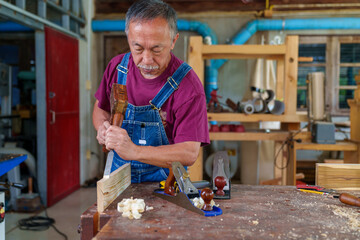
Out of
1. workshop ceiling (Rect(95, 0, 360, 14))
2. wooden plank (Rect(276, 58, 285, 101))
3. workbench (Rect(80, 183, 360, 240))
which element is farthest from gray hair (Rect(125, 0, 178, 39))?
workshop ceiling (Rect(95, 0, 360, 14))

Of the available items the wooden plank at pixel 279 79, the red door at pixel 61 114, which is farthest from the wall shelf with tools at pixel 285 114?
the red door at pixel 61 114

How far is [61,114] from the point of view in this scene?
4.50 m

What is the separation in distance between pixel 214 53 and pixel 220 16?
265cm

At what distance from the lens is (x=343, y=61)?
604cm

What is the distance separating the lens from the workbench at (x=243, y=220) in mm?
1041

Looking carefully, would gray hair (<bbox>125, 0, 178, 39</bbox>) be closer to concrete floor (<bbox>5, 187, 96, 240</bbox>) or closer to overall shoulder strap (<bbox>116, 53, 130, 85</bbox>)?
overall shoulder strap (<bbox>116, 53, 130, 85</bbox>)

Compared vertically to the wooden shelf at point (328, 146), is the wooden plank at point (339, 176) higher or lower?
higher

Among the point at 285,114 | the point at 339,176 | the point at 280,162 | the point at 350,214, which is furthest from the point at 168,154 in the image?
the point at 280,162

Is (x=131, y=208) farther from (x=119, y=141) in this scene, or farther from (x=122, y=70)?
(x=122, y=70)

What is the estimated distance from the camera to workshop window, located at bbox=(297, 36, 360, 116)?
19.4 ft

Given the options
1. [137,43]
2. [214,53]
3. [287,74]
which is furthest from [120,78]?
[287,74]

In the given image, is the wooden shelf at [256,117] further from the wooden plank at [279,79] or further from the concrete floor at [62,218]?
the concrete floor at [62,218]

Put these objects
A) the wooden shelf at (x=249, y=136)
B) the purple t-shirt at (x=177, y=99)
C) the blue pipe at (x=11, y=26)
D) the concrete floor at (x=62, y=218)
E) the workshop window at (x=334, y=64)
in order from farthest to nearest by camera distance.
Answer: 1. the workshop window at (x=334, y=64)
2. the blue pipe at (x=11, y=26)
3. the wooden shelf at (x=249, y=136)
4. the concrete floor at (x=62, y=218)
5. the purple t-shirt at (x=177, y=99)

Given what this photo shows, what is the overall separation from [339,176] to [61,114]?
3.73 meters
